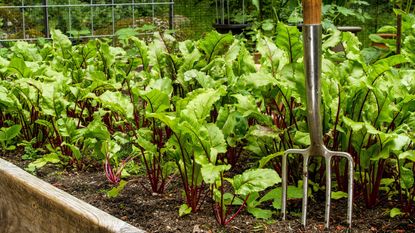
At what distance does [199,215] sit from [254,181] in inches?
11.7

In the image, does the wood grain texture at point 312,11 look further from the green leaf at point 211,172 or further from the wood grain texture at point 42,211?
the wood grain texture at point 42,211

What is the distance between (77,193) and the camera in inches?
101

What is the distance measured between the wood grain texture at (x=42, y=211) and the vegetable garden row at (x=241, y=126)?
12.0 inches

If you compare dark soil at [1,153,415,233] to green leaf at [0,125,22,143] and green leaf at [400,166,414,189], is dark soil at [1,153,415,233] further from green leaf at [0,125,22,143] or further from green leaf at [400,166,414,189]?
green leaf at [0,125,22,143]

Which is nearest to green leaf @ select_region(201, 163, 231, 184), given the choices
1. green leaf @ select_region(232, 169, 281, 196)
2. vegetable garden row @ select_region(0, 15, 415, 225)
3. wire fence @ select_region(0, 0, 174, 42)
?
vegetable garden row @ select_region(0, 15, 415, 225)

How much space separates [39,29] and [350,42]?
14.7 ft

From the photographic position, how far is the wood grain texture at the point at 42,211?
6.32 ft

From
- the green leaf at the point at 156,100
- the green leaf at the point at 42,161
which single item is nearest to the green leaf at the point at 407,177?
the green leaf at the point at 156,100

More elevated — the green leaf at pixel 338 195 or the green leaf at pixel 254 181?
the green leaf at pixel 254 181

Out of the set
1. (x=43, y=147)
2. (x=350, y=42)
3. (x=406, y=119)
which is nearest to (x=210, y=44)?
(x=350, y=42)

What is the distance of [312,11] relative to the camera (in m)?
1.84

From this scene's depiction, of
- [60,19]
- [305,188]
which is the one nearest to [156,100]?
[305,188]

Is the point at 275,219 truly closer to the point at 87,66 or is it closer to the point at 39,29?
the point at 87,66

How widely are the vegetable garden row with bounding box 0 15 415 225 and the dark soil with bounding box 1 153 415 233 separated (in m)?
0.04
